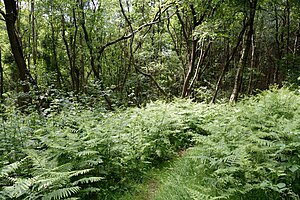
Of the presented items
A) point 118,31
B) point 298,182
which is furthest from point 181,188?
point 118,31

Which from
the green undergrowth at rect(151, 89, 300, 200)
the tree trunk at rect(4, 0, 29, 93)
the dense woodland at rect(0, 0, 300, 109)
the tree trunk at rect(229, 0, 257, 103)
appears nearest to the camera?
the green undergrowth at rect(151, 89, 300, 200)

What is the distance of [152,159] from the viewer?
17.8ft

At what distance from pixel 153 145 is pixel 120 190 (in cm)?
182

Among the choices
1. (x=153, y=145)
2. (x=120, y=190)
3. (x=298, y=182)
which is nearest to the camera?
(x=298, y=182)

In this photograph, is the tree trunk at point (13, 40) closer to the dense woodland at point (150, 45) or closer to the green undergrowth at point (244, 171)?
the dense woodland at point (150, 45)

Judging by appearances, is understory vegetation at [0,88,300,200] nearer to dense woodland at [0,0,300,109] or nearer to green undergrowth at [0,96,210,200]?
green undergrowth at [0,96,210,200]

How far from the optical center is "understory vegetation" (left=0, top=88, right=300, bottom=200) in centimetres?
304

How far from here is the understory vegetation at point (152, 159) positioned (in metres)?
3.04

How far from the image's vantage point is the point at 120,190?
4.15 meters

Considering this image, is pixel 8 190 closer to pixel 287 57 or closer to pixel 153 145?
pixel 153 145

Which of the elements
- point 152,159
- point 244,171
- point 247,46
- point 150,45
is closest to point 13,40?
point 152,159

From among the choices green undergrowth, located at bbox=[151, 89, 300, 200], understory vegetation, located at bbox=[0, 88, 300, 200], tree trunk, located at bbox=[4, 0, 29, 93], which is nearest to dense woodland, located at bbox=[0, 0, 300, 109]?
tree trunk, located at bbox=[4, 0, 29, 93]

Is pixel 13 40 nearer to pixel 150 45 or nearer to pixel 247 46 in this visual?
pixel 247 46

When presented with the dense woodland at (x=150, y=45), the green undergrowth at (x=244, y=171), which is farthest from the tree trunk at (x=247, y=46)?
the green undergrowth at (x=244, y=171)
